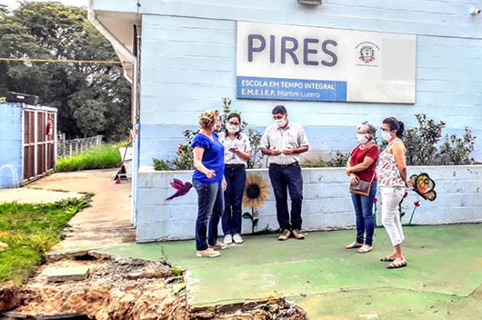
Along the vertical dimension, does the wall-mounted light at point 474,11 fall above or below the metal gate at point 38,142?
above

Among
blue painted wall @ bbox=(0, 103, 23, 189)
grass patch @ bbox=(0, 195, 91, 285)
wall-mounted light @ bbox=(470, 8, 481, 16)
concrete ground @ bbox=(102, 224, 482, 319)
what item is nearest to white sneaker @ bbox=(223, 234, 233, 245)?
concrete ground @ bbox=(102, 224, 482, 319)

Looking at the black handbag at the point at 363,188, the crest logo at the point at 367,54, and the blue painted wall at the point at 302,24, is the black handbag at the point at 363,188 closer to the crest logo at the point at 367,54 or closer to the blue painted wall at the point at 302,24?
the blue painted wall at the point at 302,24

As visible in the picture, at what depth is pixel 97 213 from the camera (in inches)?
272

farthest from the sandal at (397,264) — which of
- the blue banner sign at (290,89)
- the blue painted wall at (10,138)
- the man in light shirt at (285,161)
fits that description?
the blue painted wall at (10,138)

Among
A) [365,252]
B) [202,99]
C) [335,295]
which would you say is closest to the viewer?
[335,295]

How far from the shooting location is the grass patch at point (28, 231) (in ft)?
13.1

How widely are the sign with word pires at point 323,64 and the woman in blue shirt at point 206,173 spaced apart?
5.75 ft

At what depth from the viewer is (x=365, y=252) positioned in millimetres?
4504

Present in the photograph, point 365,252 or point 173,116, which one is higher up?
point 173,116

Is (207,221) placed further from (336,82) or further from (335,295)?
(336,82)

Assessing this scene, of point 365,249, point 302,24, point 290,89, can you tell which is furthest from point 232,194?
point 302,24

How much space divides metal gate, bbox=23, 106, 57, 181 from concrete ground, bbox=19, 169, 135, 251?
0.36 meters

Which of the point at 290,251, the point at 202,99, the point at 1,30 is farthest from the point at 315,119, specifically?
the point at 1,30

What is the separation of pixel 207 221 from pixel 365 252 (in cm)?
163
